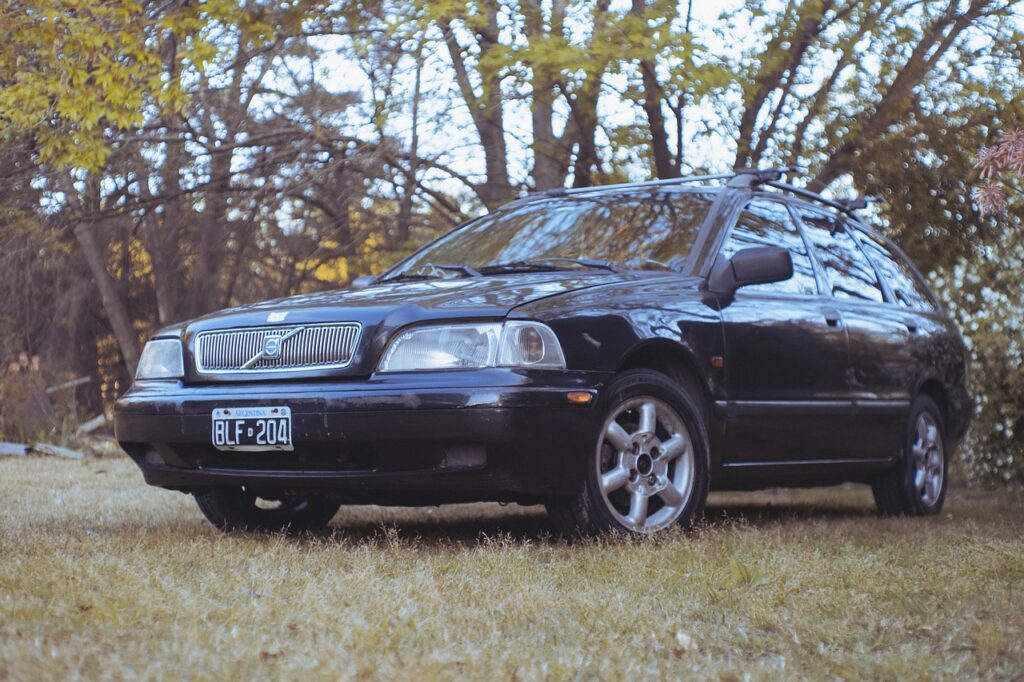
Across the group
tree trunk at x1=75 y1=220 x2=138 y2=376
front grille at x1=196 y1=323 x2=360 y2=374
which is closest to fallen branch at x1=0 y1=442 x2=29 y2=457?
tree trunk at x1=75 y1=220 x2=138 y2=376

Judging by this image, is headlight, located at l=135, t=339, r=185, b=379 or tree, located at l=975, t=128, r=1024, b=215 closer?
tree, located at l=975, t=128, r=1024, b=215

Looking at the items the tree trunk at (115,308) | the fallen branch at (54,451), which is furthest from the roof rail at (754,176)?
the tree trunk at (115,308)

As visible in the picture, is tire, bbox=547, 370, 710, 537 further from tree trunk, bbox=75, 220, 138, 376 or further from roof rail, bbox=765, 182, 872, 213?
tree trunk, bbox=75, 220, 138, 376

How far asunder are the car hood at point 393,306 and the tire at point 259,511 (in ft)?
2.43

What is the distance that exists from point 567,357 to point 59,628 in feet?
7.16

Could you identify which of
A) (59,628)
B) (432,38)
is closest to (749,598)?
(59,628)

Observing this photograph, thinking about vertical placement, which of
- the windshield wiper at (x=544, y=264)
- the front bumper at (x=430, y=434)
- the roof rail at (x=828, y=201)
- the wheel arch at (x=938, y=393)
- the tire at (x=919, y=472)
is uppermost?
the roof rail at (x=828, y=201)

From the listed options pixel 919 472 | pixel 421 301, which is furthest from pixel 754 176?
pixel 421 301

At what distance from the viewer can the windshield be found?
5965 millimetres

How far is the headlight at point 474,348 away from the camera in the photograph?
192 inches

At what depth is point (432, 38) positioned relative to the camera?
390 inches

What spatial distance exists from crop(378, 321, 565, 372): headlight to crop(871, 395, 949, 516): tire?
2985 millimetres

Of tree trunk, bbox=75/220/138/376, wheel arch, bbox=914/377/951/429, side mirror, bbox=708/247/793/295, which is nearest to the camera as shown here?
side mirror, bbox=708/247/793/295

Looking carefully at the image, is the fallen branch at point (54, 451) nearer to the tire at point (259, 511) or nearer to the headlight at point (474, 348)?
the tire at point (259, 511)
